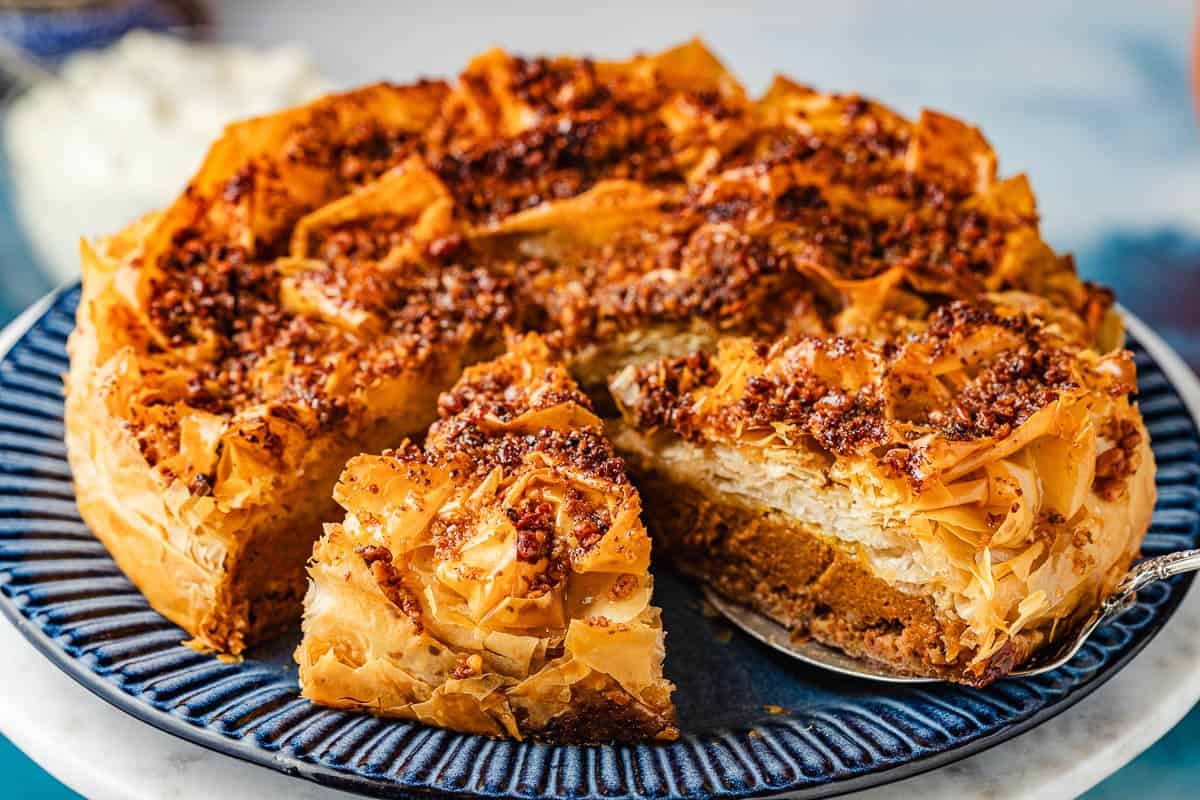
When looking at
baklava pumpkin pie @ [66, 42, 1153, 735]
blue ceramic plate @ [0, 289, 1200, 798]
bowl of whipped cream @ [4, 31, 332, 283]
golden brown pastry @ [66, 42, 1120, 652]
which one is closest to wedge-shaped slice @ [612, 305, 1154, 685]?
baklava pumpkin pie @ [66, 42, 1153, 735]

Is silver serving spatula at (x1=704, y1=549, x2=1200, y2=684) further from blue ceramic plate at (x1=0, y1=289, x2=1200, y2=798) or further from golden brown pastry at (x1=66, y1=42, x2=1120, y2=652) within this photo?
golden brown pastry at (x1=66, y1=42, x2=1120, y2=652)

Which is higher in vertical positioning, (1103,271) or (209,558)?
(1103,271)

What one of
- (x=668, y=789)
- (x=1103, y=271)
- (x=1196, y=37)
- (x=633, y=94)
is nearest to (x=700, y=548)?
(x=668, y=789)

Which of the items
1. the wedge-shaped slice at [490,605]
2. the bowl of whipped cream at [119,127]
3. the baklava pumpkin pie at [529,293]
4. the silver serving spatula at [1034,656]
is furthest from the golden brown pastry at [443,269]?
the bowl of whipped cream at [119,127]

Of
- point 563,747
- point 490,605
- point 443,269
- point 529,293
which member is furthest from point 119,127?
point 563,747

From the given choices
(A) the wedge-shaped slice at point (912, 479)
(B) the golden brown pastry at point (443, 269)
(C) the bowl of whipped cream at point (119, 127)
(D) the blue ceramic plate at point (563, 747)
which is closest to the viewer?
(D) the blue ceramic plate at point (563, 747)

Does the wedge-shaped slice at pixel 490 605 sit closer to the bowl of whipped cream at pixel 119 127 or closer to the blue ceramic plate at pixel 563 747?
the blue ceramic plate at pixel 563 747

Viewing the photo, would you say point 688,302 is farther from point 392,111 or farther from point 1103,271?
point 1103,271
